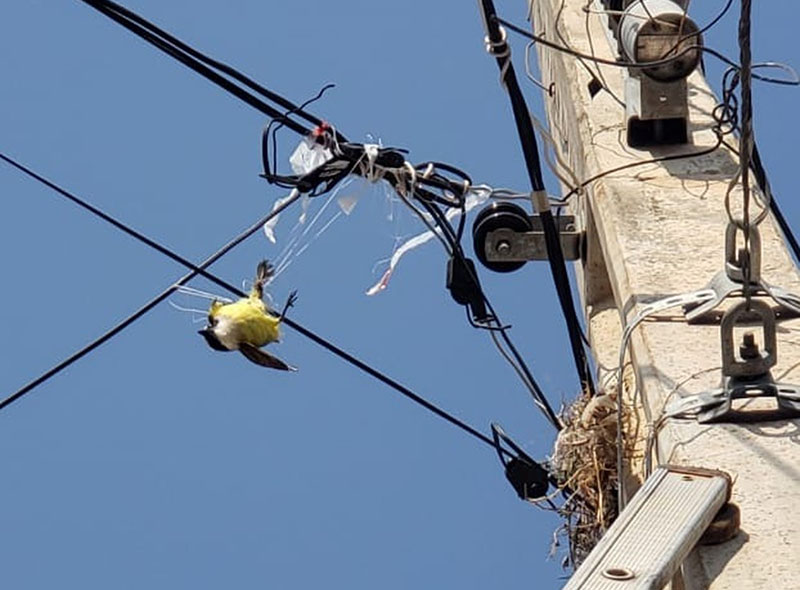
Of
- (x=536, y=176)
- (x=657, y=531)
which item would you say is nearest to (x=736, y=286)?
(x=657, y=531)

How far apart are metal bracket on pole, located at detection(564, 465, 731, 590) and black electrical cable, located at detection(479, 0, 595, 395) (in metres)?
1.70

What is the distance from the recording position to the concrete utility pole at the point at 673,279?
367 centimetres

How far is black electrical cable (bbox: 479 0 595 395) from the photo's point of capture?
18.1 feet

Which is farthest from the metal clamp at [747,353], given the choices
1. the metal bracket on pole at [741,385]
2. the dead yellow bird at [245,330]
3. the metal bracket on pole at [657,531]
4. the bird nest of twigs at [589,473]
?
the dead yellow bird at [245,330]

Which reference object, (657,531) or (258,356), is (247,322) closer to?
(258,356)

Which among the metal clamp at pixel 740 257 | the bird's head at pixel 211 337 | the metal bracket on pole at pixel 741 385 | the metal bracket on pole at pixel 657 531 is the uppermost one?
the bird's head at pixel 211 337

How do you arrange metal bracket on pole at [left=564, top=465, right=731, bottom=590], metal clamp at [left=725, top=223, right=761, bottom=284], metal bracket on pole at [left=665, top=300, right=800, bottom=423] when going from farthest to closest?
metal clamp at [left=725, top=223, right=761, bottom=284], metal bracket on pole at [left=665, top=300, right=800, bottom=423], metal bracket on pole at [left=564, top=465, right=731, bottom=590]

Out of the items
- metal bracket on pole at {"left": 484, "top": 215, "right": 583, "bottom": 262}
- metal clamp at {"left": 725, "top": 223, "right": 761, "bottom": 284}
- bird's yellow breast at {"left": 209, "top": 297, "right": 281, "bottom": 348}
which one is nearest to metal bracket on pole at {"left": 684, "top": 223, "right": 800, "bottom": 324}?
metal clamp at {"left": 725, "top": 223, "right": 761, "bottom": 284}

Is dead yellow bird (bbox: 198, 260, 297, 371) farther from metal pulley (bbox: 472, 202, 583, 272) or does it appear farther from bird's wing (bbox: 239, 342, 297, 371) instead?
metal pulley (bbox: 472, 202, 583, 272)

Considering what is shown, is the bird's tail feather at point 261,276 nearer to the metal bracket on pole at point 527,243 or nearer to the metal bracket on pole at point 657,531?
the metal bracket on pole at point 527,243

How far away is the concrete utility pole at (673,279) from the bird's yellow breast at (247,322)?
2.89 ft

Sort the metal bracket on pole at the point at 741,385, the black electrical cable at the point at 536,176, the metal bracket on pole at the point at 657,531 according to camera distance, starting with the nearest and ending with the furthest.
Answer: the metal bracket on pole at the point at 657,531 < the metal bracket on pole at the point at 741,385 < the black electrical cable at the point at 536,176

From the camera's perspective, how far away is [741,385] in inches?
163

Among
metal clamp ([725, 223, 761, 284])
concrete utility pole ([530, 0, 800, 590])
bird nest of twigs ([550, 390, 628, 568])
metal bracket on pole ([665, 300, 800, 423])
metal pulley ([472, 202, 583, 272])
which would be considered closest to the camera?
concrete utility pole ([530, 0, 800, 590])
